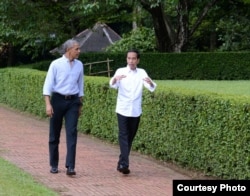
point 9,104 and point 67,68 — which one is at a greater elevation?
point 67,68

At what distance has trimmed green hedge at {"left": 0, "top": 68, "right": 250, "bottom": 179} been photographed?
A: 28.0ft

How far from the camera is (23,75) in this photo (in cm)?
1962

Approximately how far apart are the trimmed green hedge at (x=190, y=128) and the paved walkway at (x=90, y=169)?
0.29 meters

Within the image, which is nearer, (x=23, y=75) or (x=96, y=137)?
(x=96, y=137)

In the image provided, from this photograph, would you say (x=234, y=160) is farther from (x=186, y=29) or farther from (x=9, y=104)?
(x=186, y=29)

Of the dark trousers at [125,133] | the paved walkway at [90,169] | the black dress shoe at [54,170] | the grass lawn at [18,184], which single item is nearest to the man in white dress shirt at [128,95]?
the dark trousers at [125,133]

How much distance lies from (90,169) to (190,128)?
5.50 feet

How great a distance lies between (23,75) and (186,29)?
49.1ft

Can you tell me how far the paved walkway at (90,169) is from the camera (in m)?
8.27

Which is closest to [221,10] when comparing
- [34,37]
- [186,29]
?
[186,29]

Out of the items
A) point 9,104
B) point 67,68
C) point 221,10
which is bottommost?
point 9,104

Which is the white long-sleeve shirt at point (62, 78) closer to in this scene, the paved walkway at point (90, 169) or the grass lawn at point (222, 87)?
the paved walkway at point (90, 169)

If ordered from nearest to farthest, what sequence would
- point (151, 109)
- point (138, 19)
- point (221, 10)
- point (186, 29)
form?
point (151, 109), point (186, 29), point (221, 10), point (138, 19)

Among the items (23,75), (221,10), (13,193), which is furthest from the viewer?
(221,10)
